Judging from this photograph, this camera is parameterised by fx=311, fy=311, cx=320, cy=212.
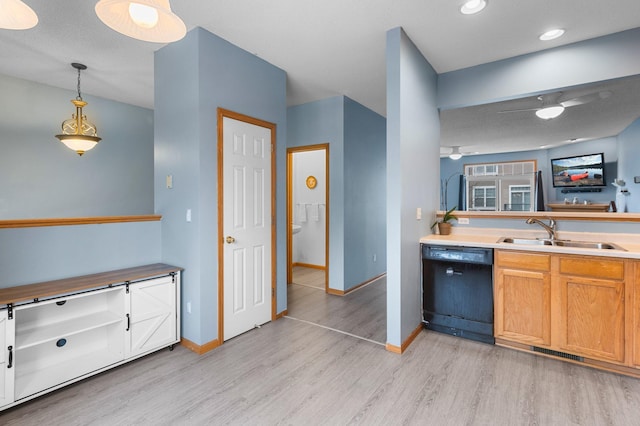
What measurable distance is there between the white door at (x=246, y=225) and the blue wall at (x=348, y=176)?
1.35m

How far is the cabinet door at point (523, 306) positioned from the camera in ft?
8.43

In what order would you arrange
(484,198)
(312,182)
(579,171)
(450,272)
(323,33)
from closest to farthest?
1. (323,33)
2. (450,272)
3. (312,182)
4. (579,171)
5. (484,198)

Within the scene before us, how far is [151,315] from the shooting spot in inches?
103

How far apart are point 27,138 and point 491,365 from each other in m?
5.71

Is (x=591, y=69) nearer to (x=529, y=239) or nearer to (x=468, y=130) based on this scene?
(x=529, y=239)

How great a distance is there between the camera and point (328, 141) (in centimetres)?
455

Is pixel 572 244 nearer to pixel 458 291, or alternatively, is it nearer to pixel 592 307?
pixel 592 307

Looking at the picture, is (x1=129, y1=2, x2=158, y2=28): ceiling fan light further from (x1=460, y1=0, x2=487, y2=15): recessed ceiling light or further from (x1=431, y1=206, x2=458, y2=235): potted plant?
(x1=431, y1=206, x2=458, y2=235): potted plant

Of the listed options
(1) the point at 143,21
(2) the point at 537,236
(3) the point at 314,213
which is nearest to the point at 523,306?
(2) the point at 537,236

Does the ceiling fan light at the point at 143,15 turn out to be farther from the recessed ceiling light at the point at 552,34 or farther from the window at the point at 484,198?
the window at the point at 484,198

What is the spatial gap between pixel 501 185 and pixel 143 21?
8625 mm

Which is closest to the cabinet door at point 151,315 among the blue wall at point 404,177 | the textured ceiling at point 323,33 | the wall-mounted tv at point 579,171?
the blue wall at point 404,177

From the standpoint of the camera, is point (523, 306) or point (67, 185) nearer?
point (523, 306)

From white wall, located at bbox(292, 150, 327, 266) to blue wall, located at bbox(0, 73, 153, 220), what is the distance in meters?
2.70
